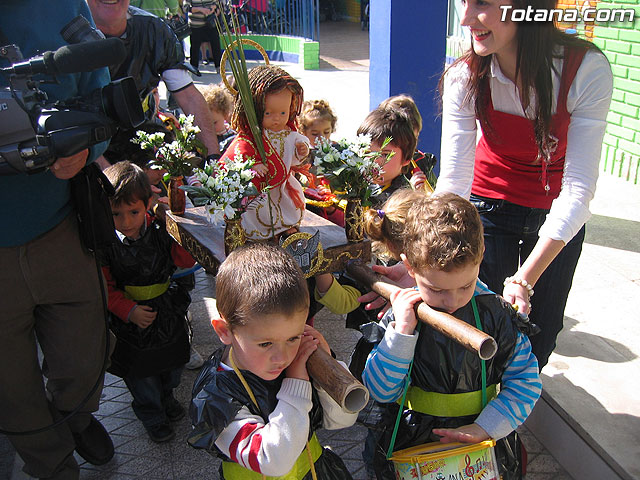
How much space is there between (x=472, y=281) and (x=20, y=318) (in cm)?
159

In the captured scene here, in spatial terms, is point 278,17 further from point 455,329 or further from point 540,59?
point 455,329

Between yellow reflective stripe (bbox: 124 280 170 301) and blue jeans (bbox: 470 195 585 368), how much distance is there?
4.65ft

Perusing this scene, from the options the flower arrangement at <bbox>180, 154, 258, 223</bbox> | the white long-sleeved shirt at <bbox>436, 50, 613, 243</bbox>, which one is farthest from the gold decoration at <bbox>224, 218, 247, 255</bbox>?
the white long-sleeved shirt at <bbox>436, 50, 613, 243</bbox>

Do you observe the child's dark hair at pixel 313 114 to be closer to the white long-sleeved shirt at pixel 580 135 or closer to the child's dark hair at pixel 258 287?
the white long-sleeved shirt at pixel 580 135

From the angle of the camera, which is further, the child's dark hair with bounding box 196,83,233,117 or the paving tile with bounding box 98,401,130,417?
the child's dark hair with bounding box 196,83,233,117

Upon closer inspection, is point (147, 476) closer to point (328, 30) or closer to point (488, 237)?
point (488, 237)

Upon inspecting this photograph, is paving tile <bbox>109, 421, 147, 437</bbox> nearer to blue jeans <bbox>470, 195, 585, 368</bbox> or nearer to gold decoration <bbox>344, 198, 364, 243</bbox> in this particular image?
gold decoration <bbox>344, 198, 364, 243</bbox>

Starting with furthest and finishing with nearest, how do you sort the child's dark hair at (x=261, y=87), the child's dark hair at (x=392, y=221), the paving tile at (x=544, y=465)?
the child's dark hair at (x=261, y=87) < the paving tile at (x=544, y=465) < the child's dark hair at (x=392, y=221)

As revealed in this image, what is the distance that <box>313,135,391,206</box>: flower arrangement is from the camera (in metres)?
2.69

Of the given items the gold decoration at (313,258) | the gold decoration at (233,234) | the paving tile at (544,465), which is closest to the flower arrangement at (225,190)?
the gold decoration at (233,234)

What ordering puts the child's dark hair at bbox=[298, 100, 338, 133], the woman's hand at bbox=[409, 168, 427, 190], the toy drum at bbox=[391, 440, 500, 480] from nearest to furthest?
the toy drum at bbox=[391, 440, 500, 480]
the woman's hand at bbox=[409, 168, 427, 190]
the child's dark hair at bbox=[298, 100, 338, 133]

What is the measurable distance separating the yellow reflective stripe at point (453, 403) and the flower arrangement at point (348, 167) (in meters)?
1.03

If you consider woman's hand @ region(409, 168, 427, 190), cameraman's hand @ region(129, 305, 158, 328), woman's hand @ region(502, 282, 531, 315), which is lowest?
cameraman's hand @ region(129, 305, 158, 328)

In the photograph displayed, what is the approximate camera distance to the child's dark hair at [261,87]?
2648 mm
